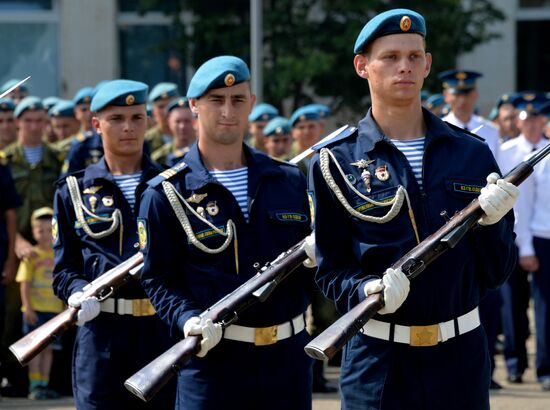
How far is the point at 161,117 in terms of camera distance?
12.0 meters

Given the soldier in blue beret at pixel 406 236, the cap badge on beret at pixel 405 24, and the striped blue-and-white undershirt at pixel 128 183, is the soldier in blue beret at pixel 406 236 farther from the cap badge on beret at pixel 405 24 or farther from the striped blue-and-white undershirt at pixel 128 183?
the striped blue-and-white undershirt at pixel 128 183

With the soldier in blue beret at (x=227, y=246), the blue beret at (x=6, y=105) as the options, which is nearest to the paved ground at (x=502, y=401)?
the blue beret at (x=6, y=105)

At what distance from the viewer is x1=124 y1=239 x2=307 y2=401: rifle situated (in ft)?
17.1

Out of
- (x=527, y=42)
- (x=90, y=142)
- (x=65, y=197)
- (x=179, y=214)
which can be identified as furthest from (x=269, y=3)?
(x=179, y=214)

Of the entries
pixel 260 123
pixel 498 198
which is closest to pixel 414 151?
pixel 498 198

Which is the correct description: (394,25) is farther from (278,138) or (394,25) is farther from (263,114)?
(263,114)

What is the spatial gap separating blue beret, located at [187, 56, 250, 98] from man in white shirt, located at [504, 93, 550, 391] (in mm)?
4565

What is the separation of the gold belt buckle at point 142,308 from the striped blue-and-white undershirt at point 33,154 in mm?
4460

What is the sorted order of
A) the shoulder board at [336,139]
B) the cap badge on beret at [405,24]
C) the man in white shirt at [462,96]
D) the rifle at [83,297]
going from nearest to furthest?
1. the cap badge on beret at [405,24]
2. the shoulder board at [336,139]
3. the rifle at [83,297]
4. the man in white shirt at [462,96]

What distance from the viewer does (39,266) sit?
993cm

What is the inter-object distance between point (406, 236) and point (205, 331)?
948mm

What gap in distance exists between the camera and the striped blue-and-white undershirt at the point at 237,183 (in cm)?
571

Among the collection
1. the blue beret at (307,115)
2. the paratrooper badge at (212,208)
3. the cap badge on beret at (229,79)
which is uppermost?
the cap badge on beret at (229,79)

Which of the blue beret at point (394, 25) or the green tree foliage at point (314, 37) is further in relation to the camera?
the green tree foliage at point (314, 37)
